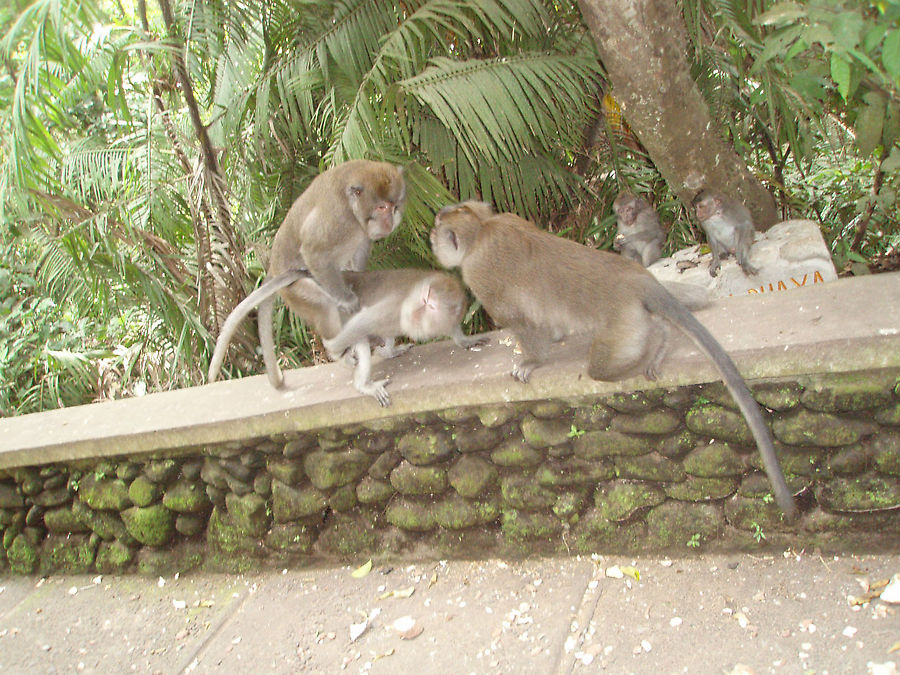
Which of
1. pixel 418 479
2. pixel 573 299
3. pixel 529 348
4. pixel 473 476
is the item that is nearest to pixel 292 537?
pixel 418 479

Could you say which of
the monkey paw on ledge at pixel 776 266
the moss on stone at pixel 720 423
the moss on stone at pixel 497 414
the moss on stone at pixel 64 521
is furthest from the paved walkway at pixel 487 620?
the monkey paw on ledge at pixel 776 266

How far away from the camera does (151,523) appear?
369 centimetres

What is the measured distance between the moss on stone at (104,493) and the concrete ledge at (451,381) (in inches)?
6.5

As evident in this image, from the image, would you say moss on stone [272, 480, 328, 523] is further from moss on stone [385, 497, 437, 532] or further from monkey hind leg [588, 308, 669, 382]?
monkey hind leg [588, 308, 669, 382]

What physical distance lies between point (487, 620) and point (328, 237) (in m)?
1.67

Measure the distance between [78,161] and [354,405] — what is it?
2.96 metres

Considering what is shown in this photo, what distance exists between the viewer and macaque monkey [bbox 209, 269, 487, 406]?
10.4 feet

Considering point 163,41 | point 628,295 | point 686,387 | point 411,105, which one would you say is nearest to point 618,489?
point 686,387

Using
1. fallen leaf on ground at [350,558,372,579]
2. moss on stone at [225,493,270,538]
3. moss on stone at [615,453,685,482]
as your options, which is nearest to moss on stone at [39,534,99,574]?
moss on stone at [225,493,270,538]

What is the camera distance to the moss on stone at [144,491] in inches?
144

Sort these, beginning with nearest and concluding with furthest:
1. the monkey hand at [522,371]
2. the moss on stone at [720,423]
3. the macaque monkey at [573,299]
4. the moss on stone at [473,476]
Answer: the macaque monkey at [573,299]
the moss on stone at [720,423]
the monkey hand at [522,371]
the moss on stone at [473,476]

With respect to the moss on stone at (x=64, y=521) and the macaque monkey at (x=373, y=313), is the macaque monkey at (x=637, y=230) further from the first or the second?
A: the moss on stone at (x=64, y=521)

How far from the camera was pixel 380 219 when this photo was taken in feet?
10.8

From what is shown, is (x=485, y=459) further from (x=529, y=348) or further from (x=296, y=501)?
(x=296, y=501)
